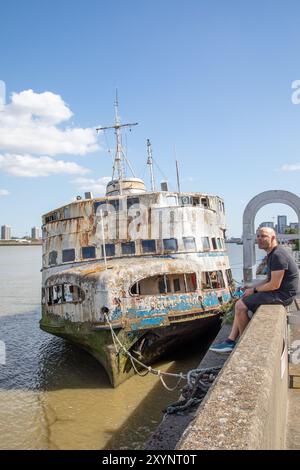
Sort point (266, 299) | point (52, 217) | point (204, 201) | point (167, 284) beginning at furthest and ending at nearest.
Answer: point (204, 201) → point (52, 217) → point (167, 284) → point (266, 299)

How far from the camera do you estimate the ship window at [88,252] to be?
47.1ft

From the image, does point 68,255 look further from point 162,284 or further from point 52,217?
Answer: point 162,284

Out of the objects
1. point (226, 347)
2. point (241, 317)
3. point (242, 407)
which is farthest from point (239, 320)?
point (242, 407)

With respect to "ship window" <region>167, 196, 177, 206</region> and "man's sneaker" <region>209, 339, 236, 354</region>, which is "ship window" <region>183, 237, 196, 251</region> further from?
"man's sneaker" <region>209, 339, 236, 354</region>

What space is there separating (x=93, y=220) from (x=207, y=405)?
12.0 metres

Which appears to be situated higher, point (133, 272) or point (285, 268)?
point (285, 268)

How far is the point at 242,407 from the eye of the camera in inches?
109

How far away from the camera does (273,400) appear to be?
131 inches

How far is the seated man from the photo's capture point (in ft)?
19.4

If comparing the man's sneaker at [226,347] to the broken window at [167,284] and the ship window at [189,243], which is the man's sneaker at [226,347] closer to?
the broken window at [167,284]

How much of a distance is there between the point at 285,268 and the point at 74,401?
7.82 metres

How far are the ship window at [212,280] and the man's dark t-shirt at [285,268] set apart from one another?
8.24 m
